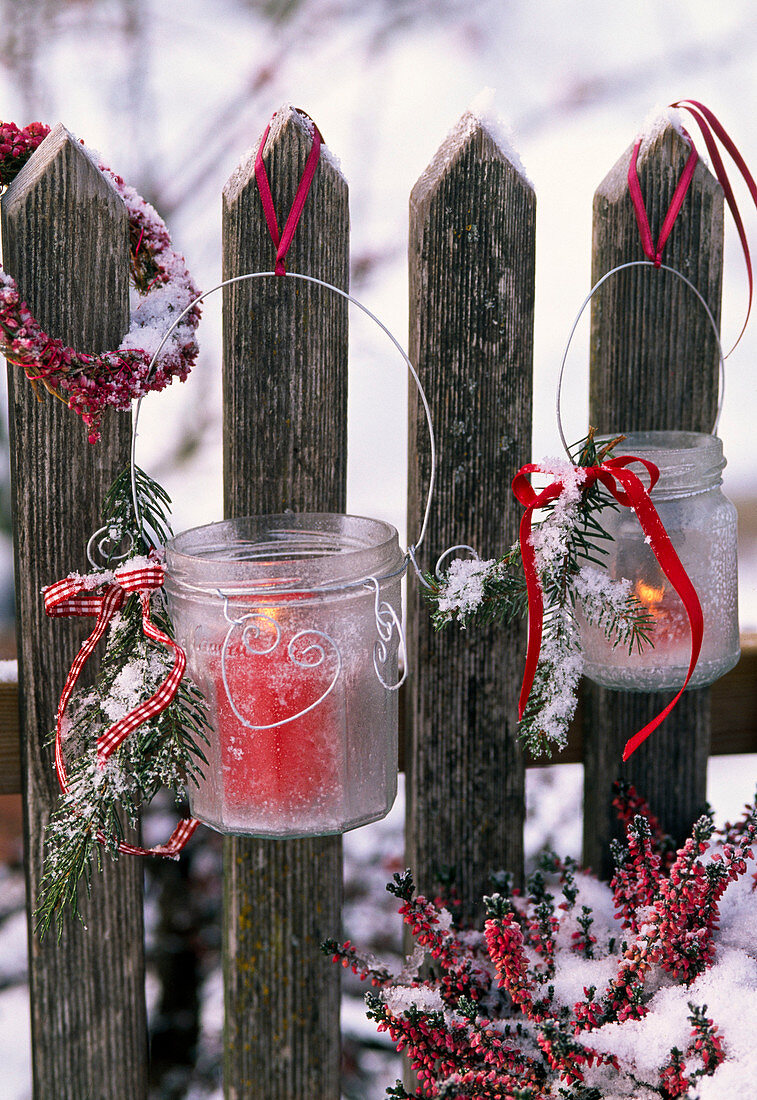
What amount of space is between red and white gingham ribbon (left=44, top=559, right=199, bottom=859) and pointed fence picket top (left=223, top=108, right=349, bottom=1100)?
26cm

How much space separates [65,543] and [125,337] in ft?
0.97

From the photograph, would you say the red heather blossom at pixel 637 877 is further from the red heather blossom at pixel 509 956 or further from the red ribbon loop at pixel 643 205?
the red ribbon loop at pixel 643 205

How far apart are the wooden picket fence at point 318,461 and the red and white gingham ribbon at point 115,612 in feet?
0.61

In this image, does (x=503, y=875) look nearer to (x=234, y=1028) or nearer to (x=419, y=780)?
(x=419, y=780)

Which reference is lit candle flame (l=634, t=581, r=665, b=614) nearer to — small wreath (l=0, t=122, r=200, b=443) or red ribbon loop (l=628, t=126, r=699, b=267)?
red ribbon loop (l=628, t=126, r=699, b=267)

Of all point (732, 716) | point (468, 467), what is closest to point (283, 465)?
point (468, 467)

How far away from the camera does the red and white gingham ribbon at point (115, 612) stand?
3.33 feet

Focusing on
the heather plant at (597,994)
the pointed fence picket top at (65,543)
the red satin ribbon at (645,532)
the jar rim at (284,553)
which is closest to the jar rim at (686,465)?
the red satin ribbon at (645,532)

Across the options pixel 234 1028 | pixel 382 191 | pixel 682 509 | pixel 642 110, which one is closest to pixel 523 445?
pixel 682 509

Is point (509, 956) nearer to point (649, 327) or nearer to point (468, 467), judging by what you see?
point (468, 467)

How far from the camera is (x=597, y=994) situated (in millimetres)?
1221

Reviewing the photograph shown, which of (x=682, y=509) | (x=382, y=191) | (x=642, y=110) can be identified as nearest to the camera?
(x=682, y=509)

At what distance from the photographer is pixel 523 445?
4.67 feet

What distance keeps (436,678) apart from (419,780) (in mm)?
161
